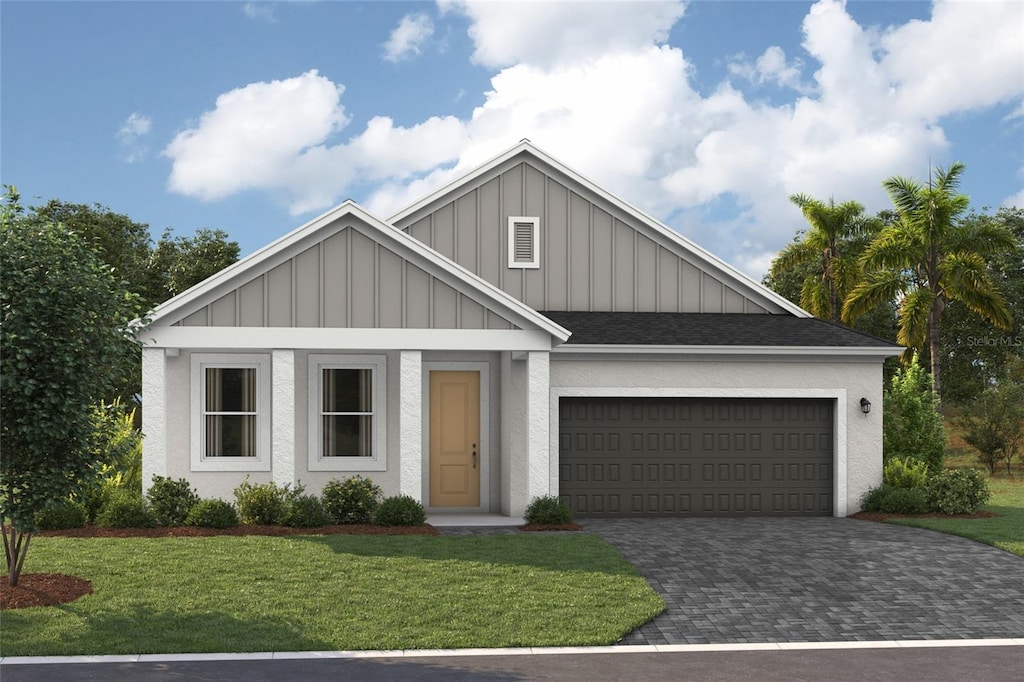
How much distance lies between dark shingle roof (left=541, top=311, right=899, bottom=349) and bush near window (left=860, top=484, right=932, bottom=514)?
103 inches

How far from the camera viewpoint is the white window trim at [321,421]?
18.0m

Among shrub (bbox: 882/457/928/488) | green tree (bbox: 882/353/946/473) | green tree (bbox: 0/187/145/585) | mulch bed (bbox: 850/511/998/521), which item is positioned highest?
green tree (bbox: 0/187/145/585)

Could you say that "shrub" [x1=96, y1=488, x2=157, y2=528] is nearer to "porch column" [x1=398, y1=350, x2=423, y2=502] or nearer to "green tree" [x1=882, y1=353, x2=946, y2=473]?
"porch column" [x1=398, y1=350, x2=423, y2=502]

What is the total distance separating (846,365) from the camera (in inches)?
760

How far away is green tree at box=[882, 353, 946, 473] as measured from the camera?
21016 mm

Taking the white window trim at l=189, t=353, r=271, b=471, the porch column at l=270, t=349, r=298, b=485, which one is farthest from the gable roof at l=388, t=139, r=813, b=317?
the porch column at l=270, t=349, r=298, b=485

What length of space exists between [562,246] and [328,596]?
1139 cm

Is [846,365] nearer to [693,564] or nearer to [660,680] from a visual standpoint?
[693,564]

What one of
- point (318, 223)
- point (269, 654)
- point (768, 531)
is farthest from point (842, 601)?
point (318, 223)

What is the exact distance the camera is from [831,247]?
3644 cm

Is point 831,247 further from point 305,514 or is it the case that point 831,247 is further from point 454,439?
point 305,514

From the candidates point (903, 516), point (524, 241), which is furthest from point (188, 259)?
point (903, 516)

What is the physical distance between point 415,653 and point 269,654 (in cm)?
131

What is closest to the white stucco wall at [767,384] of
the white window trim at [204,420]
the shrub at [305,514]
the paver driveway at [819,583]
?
the paver driveway at [819,583]
